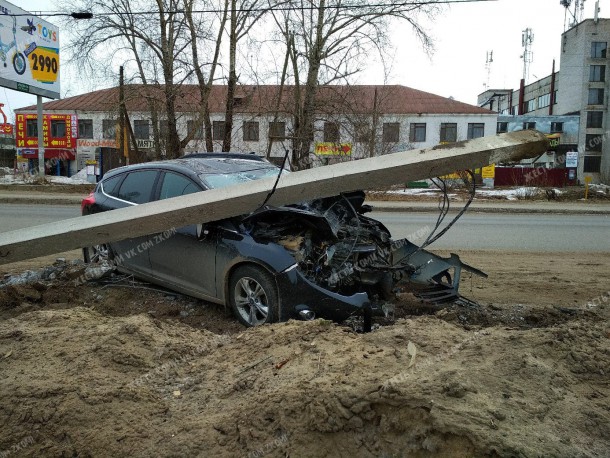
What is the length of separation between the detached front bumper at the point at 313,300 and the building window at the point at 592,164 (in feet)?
191

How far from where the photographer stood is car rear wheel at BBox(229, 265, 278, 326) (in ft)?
15.0

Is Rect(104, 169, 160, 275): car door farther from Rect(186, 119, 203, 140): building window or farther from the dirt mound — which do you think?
Rect(186, 119, 203, 140): building window

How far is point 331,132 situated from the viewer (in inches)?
954

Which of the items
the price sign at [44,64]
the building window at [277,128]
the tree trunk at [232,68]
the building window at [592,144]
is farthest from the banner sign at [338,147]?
the building window at [592,144]

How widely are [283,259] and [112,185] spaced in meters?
3.27

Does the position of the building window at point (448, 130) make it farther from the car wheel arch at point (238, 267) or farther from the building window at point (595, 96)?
the car wheel arch at point (238, 267)

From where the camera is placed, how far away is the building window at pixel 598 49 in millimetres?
55466

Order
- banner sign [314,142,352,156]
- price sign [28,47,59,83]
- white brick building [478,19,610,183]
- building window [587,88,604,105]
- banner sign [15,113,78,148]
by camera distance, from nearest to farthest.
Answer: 1. price sign [28,47,59,83]
2. banner sign [314,142,352,156]
3. banner sign [15,113,78,148]
4. white brick building [478,19,610,183]
5. building window [587,88,604,105]

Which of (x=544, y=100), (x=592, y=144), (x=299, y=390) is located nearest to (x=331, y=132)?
(x=299, y=390)

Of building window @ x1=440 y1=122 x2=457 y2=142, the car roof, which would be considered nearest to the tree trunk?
the car roof

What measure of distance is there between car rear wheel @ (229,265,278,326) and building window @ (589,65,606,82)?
206 feet

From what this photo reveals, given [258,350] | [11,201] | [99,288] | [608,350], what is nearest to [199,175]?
[99,288]

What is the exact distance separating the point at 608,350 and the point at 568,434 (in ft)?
3.94

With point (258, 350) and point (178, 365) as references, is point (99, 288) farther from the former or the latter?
point (258, 350)
